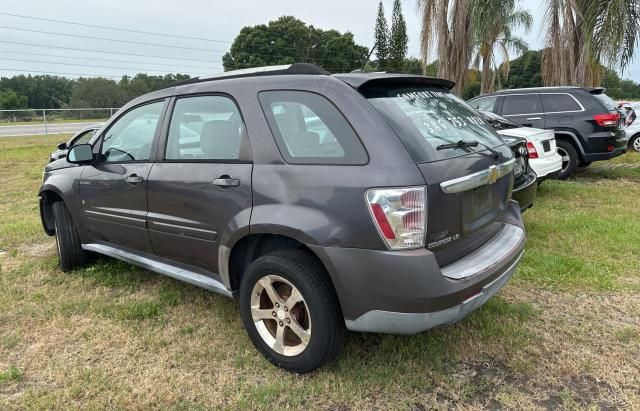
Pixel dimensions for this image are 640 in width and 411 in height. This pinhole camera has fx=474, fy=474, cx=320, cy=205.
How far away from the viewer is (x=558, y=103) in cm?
838

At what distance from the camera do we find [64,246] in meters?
4.27

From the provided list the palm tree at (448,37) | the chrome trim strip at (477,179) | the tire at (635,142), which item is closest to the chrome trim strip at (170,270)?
the chrome trim strip at (477,179)

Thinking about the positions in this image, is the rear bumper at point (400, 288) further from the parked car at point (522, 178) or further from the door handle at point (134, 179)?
the parked car at point (522, 178)

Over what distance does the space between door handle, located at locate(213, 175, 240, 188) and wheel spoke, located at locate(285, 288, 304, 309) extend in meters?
0.69

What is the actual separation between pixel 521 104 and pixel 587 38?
1.97 metres

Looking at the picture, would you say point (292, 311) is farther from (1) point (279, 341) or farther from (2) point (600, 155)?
(2) point (600, 155)

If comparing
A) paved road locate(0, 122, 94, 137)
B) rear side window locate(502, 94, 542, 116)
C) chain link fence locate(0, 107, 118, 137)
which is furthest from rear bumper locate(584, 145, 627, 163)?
paved road locate(0, 122, 94, 137)

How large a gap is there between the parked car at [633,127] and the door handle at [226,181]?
1088 cm

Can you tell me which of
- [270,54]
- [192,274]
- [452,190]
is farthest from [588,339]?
[270,54]

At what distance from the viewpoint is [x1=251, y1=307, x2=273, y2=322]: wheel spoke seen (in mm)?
→ 2777

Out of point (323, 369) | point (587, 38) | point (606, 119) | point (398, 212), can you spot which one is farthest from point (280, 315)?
point (587, 38)

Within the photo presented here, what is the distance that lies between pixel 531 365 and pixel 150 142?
289cm

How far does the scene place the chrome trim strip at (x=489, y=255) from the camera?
94.8 inches

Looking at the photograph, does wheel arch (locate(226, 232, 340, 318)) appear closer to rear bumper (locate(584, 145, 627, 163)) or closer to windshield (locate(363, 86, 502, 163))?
windshield (locate(363, 86, 502, 163))
